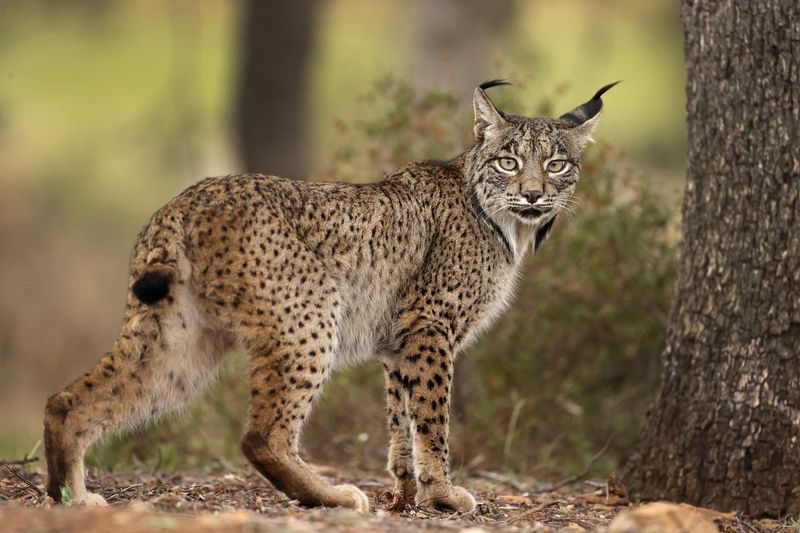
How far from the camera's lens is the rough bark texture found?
623 cm

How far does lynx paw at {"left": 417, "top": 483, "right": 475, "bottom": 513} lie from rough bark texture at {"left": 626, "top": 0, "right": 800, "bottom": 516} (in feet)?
4.06

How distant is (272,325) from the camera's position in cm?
561

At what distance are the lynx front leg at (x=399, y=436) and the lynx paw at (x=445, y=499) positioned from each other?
0.20 metres

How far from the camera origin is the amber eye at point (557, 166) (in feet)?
21.3

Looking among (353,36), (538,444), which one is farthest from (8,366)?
(353,36)

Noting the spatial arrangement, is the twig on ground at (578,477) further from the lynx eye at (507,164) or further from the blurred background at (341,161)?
Result: the lynx eye at (507,164)

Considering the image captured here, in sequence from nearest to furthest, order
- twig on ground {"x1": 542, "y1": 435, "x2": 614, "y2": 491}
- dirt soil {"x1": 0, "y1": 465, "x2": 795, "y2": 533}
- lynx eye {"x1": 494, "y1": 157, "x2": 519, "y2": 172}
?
1. dirt soil {"x1": 0, "y1": 465, "x2": 795, "y2": 533}
2. lynx eye {"x1": 494, "y1": 157, "x2": 519, "y2": 172}
3. twig on ground {"x1": 542, "y1": 435, "x2": 614, "y2": 491}

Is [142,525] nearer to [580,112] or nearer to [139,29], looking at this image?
[580,112]

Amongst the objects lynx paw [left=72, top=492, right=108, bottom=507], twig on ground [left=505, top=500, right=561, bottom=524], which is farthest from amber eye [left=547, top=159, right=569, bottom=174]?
lynx paw [left=72, top=492, right=108, bottom=507]

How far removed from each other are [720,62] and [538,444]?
321 cm

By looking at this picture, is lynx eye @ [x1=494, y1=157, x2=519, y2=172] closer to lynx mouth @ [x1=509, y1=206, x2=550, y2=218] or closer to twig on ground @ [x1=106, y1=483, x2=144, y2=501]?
lynx mouth @ [x1=509, y1=206, x2=550, y2=218]

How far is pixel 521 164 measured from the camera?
644cm

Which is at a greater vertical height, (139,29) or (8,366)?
(139,29)

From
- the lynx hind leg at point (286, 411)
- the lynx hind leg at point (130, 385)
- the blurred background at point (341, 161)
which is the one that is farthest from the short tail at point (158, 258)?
the blurred background at point (341, 161)
